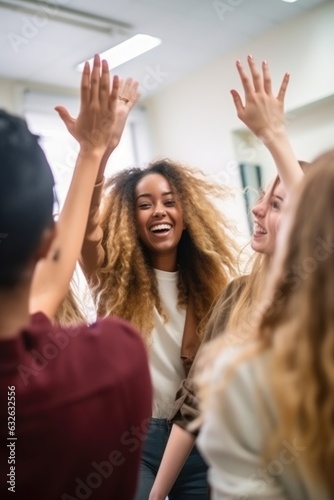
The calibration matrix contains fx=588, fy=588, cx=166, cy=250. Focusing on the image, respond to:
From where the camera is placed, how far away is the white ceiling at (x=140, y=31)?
3.32m

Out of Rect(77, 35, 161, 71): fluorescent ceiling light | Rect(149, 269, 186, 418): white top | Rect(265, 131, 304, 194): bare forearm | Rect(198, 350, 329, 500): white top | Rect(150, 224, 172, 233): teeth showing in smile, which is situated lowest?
Rect(149, 269, 186, 418): white top

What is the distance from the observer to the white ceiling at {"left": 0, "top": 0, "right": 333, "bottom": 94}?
10.9ft

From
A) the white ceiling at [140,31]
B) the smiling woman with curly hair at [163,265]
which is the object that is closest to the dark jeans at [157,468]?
the smiling woman with curly hair at [163,265]

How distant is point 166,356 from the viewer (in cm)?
175

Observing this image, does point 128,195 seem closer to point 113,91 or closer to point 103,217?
point 103,217

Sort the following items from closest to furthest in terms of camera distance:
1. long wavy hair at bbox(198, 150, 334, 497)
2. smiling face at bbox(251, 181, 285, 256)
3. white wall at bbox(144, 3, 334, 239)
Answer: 1. long wavy hair at bbox(198, 150, 334, 497)
2. smiling face at bbox(251, 181, 285, 256)
3. white wall at bbox(144, 3, 334, 239)

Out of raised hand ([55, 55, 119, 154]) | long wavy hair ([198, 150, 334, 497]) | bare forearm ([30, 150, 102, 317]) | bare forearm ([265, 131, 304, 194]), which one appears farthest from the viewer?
bare forearm ([265, 131, 304, 194])

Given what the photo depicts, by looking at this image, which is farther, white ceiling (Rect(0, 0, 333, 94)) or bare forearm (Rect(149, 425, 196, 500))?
white ceiling (Rect(0, 0, 333, 94))

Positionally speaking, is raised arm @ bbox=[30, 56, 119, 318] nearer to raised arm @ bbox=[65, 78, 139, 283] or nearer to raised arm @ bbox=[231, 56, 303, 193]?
raised arm @ bbox=[65, 78, 139, 283]

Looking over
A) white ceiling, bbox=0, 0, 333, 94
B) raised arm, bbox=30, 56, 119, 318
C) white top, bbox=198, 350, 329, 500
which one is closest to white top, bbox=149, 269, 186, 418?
raised arm, bbox=30, 56, 119, 318

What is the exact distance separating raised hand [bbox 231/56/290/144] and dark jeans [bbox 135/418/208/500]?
34.6 inches

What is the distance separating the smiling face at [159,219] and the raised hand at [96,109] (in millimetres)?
793

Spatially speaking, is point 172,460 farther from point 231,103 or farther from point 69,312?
point 231,103

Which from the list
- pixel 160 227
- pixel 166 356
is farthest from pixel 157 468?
pixel 160 227
